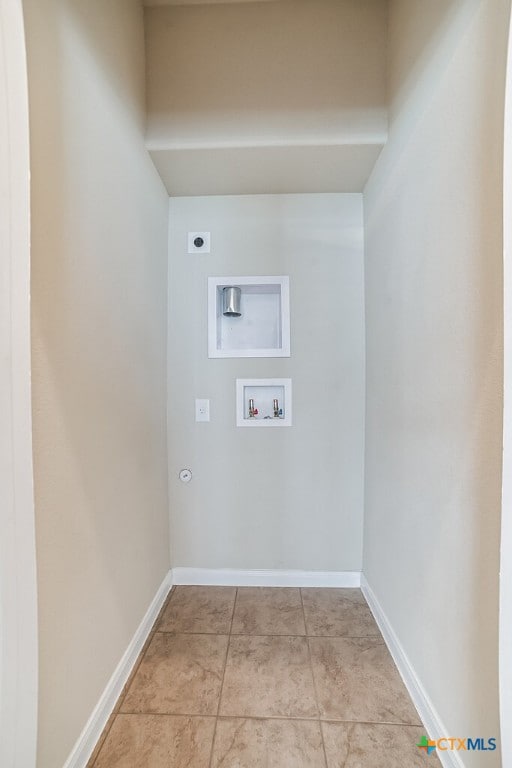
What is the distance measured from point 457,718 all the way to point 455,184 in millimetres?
1594

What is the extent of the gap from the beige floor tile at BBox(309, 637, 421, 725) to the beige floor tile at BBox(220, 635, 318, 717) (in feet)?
0.18

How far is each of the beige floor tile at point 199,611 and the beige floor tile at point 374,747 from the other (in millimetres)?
683

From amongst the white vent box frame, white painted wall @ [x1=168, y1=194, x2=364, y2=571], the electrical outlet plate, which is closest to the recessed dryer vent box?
white painted wall @ [x1=168, y1=194, x2=364, y2=571]

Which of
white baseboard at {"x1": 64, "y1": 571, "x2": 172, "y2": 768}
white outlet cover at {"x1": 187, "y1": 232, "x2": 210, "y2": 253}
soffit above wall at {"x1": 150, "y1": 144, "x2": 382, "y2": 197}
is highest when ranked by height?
soffit above wall at {"x1": 150, "y1": 144, "x2": 382, "y2": 197}

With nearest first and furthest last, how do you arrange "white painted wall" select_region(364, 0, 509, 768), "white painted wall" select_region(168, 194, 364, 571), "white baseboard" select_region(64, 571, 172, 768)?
"white painted wall" select_region(364, 0, 509, 768) → "white baseboard" select_region(64, 571, 172, 768) → "white painted wall" select_region(168, 194, 364, 571)

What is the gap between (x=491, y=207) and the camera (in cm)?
96

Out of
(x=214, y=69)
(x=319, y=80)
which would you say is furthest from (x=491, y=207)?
(x=214, y=69)

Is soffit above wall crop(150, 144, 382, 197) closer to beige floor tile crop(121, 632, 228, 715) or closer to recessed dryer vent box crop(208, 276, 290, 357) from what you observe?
recessed dryer vent box crop(208, 276, 290, 357)

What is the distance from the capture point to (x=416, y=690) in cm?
138

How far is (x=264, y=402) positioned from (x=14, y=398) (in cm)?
155

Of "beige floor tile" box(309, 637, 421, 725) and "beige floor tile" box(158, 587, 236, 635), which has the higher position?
"beige floor tile" box(309, 637, 421, 725)

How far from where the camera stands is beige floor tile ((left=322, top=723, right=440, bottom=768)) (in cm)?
119

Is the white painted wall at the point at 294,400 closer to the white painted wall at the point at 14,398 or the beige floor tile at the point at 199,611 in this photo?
the beige floor tile at the point at 199,611

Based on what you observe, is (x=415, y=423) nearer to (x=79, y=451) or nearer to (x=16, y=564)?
(x=79, y=451)
